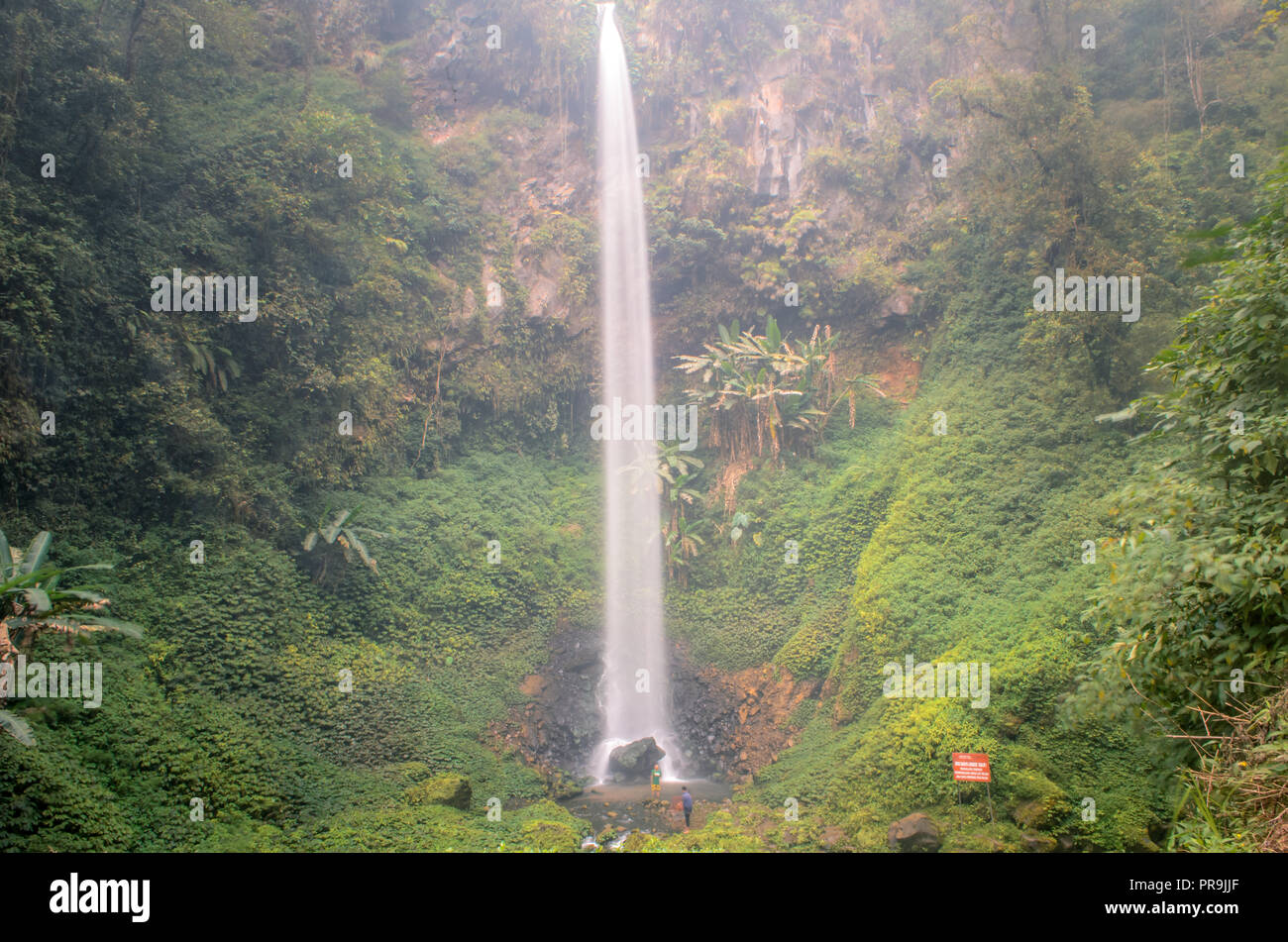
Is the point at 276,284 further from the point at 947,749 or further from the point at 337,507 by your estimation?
the point at 947,749

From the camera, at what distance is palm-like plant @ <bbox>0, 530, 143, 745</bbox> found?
924 cm

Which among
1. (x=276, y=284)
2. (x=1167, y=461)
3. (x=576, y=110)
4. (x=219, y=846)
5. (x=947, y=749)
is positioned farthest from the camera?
(x=576, y=110)

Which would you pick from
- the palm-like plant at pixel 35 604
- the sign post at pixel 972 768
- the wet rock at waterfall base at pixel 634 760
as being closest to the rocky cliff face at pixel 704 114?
the wet rock at waterfall base at pixel 634 760

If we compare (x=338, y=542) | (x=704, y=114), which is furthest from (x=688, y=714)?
(x=704, y=114)

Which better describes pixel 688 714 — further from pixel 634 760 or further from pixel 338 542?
pixel 338 542

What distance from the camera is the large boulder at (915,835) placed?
9625 mm

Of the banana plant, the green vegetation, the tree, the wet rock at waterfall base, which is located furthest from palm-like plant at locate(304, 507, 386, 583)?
the tree

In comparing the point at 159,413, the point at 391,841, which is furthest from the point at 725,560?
the point at 159,413

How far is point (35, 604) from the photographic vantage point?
365 inches

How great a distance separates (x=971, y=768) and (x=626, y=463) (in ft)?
41.2

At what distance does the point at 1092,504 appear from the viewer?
13.5 metres

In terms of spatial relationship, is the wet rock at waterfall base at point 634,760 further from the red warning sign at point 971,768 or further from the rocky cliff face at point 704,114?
the rocky cliff face at point 704,114

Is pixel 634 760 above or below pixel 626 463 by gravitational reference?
below

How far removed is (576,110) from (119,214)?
1407 cm
